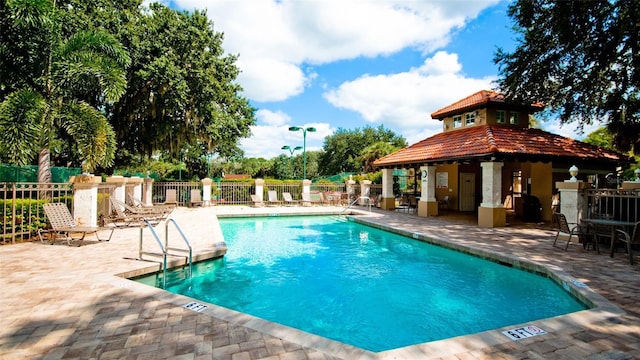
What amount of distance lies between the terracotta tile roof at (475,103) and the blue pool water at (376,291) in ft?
29.6

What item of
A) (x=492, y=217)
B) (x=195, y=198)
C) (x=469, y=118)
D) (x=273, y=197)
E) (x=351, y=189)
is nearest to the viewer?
(x=492, y=217)

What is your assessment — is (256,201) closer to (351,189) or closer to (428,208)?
(351,189)

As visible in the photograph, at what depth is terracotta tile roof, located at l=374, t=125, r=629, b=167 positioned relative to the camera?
11.9 m

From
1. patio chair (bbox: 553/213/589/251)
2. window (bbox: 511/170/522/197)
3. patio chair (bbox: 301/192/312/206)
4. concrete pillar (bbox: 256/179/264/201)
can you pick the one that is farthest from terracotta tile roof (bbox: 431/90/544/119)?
concrete pillar (bbox: 256/179/264/201)

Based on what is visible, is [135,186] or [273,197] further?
[273,197]

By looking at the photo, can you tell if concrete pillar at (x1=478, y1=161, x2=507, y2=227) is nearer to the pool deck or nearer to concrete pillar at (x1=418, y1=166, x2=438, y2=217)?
concrete pillar at (x1=418, y1=166, x2=438, y2=217)

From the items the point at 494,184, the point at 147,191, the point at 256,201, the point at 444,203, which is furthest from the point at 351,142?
the point at 494,184

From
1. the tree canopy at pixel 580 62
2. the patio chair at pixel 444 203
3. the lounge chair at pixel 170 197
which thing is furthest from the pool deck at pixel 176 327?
the patio chair at pixel 444 203

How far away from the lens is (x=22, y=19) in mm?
8453

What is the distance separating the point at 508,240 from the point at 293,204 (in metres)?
14.0

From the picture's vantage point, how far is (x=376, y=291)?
6074 mm

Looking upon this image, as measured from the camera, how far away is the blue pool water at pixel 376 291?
4688 mm

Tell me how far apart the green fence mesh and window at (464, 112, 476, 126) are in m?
18.9

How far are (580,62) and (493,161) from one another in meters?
5.80
